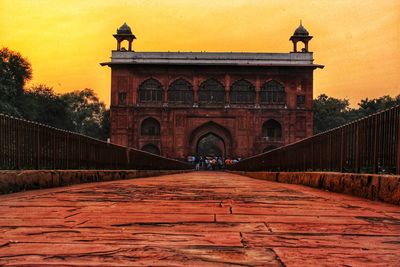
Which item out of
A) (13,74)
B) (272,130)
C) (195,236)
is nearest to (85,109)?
(13,74)

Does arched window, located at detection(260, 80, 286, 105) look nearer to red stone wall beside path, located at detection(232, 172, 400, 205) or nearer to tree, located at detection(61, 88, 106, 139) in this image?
tree, located at detection(61, 88, 106, 139)

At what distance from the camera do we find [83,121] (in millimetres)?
77125

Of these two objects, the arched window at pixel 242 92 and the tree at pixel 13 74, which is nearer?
the tree at pixel 13 74

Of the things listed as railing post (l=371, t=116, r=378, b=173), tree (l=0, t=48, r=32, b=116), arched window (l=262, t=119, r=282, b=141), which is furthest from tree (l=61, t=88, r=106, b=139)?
railing post (l=371, t=116, r=378, b=173)

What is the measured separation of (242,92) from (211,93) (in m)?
2.65

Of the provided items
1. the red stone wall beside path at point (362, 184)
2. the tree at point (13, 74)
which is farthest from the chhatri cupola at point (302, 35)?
the red stone wall beside path at point (362, 184)

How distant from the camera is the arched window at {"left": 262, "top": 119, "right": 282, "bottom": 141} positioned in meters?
46.0

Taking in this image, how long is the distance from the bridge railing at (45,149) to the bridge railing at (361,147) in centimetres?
386

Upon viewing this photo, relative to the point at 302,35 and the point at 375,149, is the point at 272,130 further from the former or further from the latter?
the point at 375,149

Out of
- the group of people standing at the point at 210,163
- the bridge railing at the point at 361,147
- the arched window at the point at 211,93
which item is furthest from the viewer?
the group of people standing at the point at 210,163

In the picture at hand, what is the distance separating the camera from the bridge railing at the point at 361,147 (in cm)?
528

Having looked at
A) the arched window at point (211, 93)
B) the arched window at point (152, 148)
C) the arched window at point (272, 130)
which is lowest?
the arched window at point (152, 148)

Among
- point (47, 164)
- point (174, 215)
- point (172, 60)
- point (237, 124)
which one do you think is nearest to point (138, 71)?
point (172, 60)

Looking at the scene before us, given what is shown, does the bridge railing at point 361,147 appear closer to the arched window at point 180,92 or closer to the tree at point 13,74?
the arched window at point 180,92
